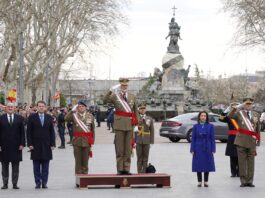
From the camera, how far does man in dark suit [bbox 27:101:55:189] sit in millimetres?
18766

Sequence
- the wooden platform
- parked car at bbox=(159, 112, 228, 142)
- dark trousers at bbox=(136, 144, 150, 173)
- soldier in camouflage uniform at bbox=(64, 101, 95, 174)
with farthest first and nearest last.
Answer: parked car at bbox=(159, 112, 228, 142), dark trousers at bbox=(136, 144, 150, 173), soldier in camouflage uniform at bbox=(64, 101, 95, 174), the wooden platform

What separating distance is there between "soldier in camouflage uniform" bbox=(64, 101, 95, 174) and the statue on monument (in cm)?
7422

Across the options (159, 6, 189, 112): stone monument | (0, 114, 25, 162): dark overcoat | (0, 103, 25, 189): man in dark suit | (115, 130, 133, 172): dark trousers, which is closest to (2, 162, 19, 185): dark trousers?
(0, 103, 25, 189): man in dark suit

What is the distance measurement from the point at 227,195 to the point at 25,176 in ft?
20.4

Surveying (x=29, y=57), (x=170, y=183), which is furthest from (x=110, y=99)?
(x=29, y=57)

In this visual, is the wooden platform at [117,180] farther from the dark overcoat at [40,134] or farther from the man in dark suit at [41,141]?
the dark overcoat at [40,134]

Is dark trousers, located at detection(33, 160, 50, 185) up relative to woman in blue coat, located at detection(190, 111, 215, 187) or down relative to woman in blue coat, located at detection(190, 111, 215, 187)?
down

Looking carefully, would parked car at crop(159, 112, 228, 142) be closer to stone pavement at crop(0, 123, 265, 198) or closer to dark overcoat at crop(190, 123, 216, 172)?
stone pavement at crop(0, 123, 265, 198)

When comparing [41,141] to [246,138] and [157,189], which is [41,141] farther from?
[246,138]

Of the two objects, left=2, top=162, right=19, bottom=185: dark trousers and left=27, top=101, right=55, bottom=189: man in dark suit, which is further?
left=27, top=101, right=55, bottom=189: man in dark suit

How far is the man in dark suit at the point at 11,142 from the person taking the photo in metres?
18.7

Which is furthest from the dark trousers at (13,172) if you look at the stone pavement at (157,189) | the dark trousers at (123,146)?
the dark trousers at (123,146)

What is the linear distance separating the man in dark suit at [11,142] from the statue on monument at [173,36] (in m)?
75.0

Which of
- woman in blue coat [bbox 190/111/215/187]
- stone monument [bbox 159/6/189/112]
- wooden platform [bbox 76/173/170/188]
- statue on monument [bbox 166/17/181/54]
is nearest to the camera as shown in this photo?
wooden platform [bbox 76/173/170/188]
